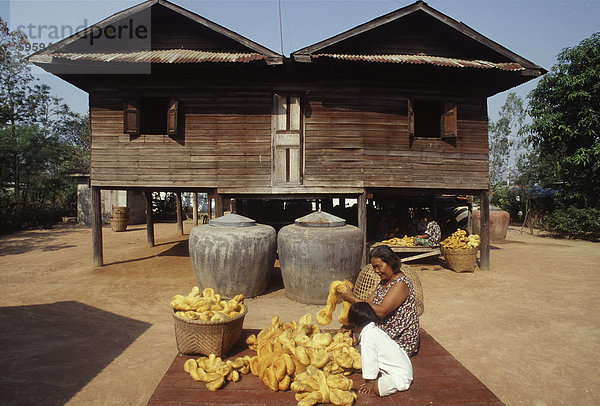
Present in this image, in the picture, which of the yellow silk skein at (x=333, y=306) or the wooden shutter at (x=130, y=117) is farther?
the wooden shutter at (x=130, y=117)

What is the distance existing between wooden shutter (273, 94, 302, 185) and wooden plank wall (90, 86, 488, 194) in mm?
194

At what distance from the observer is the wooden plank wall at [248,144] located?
9.17 meters

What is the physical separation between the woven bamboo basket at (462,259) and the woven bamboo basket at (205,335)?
803 centimetres

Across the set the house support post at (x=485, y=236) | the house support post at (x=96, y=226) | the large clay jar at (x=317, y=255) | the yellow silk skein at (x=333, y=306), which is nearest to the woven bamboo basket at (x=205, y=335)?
the yellow silk skein at (x=333, y=306)

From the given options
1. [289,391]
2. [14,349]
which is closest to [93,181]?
[14,349]

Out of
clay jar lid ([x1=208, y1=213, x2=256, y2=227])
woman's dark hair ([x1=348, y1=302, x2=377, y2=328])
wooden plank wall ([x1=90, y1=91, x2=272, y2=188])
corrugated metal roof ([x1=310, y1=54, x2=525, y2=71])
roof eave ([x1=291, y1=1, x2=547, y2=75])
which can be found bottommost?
woman's dark hair ([x1=348, y1=302, x2=377, y2=328])

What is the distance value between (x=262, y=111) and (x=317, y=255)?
184 inches

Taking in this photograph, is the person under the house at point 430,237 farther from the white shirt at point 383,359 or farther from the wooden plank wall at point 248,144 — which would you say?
the white shirt at point 383,359

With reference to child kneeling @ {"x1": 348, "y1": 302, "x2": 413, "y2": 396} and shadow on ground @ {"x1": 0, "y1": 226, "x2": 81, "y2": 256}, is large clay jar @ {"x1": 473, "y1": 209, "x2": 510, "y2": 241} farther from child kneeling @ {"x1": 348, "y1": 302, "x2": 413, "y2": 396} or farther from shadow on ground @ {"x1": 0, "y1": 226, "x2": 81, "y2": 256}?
shadow on ground @ {"x1": 0, "y1": 226, "x2": 81, "y2": 256}

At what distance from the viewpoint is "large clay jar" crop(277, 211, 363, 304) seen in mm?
6387

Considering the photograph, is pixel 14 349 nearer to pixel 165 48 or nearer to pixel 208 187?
pixel 208 187

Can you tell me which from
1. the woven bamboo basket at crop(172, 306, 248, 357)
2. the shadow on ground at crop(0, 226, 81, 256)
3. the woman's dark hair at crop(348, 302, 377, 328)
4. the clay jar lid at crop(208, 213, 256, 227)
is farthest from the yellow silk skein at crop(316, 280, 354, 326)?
the shadow on ground at crop(0, 226, 81, 256)

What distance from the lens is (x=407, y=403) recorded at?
8.46ft

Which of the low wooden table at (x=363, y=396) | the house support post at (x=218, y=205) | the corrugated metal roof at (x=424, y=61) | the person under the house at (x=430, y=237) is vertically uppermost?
the corrugated metal roof at (x=424, y=61)
